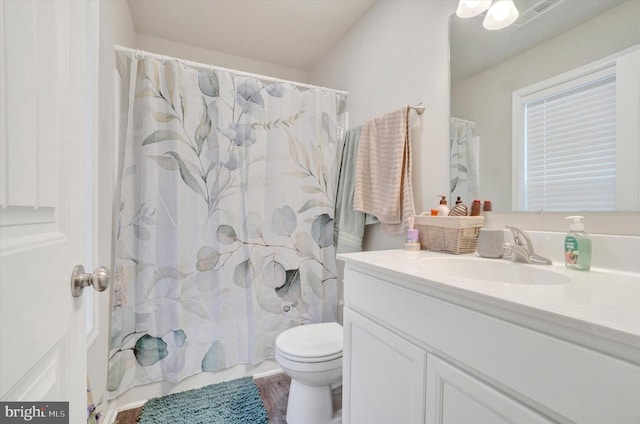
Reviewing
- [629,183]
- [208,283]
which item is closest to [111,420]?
[208,283]

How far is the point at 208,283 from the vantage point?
5.37ft

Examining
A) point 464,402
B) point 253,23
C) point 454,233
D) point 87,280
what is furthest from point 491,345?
point 253,23

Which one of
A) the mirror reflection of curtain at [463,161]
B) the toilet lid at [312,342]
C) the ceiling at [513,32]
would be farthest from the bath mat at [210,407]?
the ceiling at [513,32]

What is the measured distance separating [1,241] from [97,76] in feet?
3.61

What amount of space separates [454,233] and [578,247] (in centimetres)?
38

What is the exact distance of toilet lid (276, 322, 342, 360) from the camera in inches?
50.2

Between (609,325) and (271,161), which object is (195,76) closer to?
(271,161)

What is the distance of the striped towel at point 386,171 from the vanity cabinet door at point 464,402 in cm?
80

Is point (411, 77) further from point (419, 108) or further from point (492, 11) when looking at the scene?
point (492, 11)

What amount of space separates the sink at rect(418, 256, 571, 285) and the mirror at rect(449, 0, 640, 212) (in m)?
0.26

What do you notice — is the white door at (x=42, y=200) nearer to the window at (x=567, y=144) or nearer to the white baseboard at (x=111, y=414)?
the white baseboard at (x=111, y=414)

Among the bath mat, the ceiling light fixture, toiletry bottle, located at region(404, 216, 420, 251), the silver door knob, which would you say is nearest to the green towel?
toiletry bottle, located at region(404, 216, 420, 251)

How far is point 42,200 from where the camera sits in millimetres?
424

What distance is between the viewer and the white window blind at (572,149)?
0.84 metres
